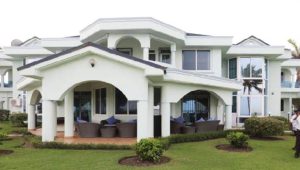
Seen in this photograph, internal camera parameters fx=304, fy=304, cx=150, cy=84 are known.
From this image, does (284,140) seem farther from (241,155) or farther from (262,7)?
(262,7)

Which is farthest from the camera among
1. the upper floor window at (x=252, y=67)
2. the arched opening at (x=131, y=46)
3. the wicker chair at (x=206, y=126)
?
the upper floor window at (x=252, y=67)

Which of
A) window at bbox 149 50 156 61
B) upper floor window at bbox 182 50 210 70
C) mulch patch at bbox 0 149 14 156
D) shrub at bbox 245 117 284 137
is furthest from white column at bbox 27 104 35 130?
shrub at bbox 245 117 284 137

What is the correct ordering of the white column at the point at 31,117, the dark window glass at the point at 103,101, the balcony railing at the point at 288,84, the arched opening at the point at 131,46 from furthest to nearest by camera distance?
the balcony railing at the point at 288,84, the white column at the point at 31,117, the arched opening at the point at 131,46, the dark window glass at the point at 103,101

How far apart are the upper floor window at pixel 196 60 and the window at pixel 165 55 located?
133cm

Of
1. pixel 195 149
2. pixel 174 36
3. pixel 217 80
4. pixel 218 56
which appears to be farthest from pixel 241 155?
pixel 218 56

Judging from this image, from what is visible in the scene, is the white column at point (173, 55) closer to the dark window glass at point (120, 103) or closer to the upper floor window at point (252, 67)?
the dark window glass at point (120, 103)

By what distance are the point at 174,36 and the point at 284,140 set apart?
29.4 feet

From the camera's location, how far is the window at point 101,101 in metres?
19.6

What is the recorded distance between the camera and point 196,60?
22.3m

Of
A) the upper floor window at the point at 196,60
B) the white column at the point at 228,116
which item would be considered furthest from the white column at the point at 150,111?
the upper floor window at the point at 196,60

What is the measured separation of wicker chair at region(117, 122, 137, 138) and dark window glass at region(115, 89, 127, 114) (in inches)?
133

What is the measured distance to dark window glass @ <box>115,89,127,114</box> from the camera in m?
19.4

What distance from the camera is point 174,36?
19594 mm

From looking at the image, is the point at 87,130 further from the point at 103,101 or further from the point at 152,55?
the point at 152,55
